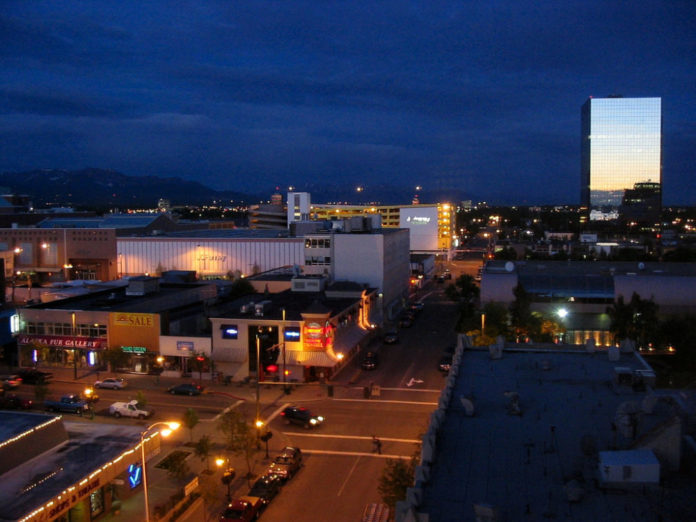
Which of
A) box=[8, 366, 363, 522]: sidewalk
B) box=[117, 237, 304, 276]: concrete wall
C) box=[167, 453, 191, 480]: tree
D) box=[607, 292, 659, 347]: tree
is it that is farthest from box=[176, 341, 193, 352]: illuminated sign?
box=[117, 237, 304, 276]: concrete wall

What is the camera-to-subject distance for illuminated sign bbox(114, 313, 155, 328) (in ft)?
107

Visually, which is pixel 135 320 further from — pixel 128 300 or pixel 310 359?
pixel 310 359

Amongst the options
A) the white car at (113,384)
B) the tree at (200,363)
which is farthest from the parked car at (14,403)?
the tree at (200,363)

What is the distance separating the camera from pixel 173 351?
32.5 metres

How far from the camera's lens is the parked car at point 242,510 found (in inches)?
639

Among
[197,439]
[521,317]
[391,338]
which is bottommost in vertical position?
[197,439]

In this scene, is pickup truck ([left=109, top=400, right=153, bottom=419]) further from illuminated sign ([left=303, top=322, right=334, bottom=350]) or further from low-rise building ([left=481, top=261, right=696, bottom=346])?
low-rise building ([left=481, top=261, right=696, bottom=346])

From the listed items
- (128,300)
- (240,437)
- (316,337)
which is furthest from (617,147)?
(240,437)

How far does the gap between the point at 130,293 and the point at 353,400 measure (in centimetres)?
1912

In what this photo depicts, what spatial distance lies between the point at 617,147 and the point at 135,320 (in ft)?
511

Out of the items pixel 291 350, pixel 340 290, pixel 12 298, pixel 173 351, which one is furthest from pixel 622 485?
pixel 12 298

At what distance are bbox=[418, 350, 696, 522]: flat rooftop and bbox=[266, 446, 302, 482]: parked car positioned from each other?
6.22 metres

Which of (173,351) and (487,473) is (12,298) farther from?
(487,473)

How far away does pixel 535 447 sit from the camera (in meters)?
11.5
